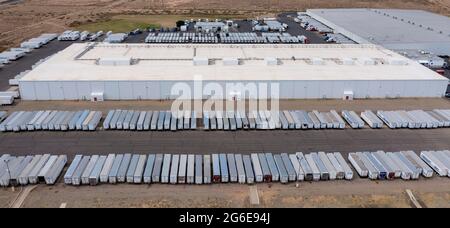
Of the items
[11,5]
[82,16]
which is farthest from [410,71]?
[11,5]

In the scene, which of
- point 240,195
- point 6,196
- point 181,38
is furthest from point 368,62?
point 6,196

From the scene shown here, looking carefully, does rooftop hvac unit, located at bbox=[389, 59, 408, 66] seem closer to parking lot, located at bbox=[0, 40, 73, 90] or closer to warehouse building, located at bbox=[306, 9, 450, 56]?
warehouse building, located at bbox=[306, 9, 450, 56]

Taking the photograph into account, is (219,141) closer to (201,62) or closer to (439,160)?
(201,62)

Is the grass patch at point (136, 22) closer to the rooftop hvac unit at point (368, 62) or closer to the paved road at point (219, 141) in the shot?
the rooftop hvac unit at point (368, 62)

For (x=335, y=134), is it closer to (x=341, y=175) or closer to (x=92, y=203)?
(x=341, y=175)

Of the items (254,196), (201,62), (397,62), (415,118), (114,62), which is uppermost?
(114,62)

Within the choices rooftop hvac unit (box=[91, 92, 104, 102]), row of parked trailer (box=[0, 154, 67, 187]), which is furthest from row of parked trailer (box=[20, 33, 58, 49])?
row of parked trailer (box=[0, 154, 67, 187])
